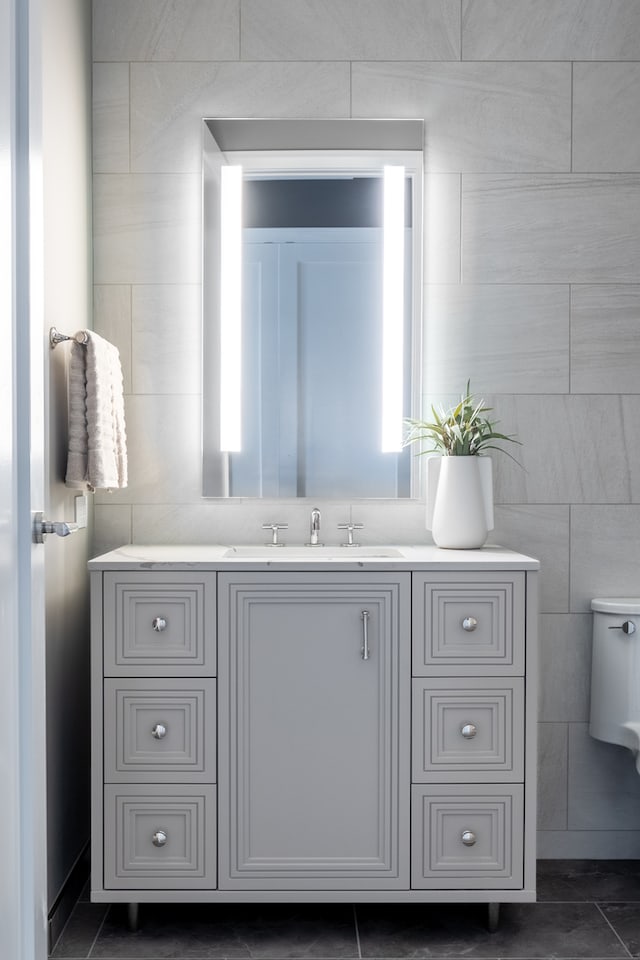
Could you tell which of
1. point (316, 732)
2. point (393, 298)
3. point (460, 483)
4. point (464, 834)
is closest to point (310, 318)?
point (393, 298)

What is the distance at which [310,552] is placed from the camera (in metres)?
2.15

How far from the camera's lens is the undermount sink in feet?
6.92

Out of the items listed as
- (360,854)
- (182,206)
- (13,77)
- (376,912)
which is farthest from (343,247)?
(376,912)

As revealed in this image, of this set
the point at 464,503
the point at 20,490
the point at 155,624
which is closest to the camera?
the point at 20,490

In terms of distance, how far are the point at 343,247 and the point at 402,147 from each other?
30 centimetres

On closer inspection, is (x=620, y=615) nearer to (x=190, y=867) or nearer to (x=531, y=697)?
(x=531, y=697)

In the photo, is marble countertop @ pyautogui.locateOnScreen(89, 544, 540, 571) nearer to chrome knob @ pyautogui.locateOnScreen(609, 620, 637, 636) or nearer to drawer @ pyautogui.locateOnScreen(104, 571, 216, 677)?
drawer @ pyautogui.locateOnScreen(104, 571, 216, 677)

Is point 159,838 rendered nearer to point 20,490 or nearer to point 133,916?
point 133,916

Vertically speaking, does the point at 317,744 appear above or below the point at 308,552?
below

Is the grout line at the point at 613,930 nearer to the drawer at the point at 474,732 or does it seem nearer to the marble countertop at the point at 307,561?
the drawer at the point at 474,732

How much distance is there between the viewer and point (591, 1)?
2.21m

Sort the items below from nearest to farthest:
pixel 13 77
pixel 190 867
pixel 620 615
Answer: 1. pixel 13 77
2. pixel 190 867
3. pixel 620 615

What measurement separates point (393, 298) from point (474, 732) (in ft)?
3.69

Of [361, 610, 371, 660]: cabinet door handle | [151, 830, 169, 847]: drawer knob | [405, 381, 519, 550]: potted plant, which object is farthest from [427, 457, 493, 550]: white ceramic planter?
[151, 830, 169, 847]: drawer knob
